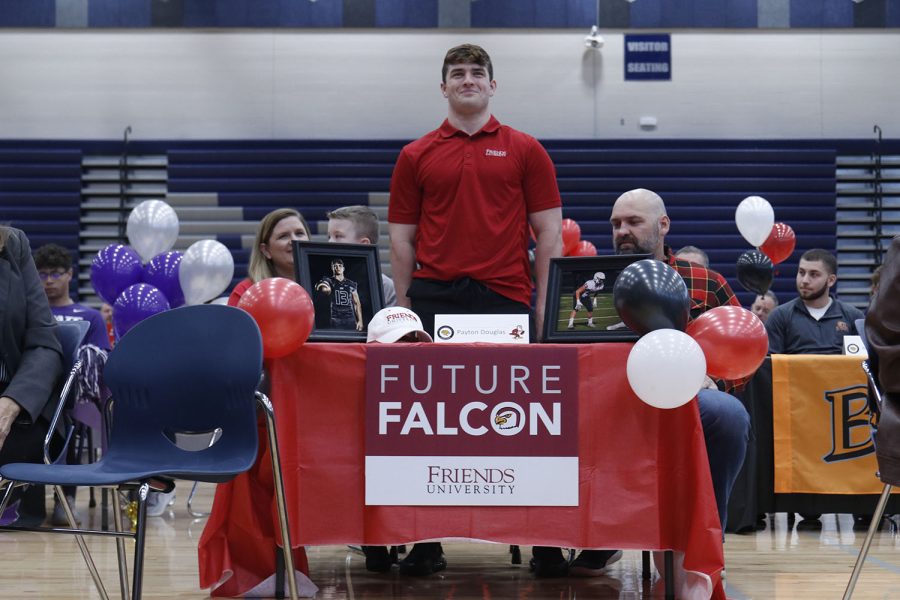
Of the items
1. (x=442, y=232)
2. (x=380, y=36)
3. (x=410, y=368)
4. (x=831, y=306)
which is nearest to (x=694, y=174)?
(x=380, y=36)

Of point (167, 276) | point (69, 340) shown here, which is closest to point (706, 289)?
point (69, 340)

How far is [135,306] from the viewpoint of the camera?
5.54 m

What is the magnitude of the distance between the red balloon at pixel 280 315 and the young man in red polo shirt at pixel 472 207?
2.23ft

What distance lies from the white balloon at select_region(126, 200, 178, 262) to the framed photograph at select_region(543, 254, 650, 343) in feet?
15.1

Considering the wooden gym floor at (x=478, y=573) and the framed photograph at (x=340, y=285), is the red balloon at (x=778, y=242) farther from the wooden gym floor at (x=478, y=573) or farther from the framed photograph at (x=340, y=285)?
the framed photograph at (x=340, y=285)

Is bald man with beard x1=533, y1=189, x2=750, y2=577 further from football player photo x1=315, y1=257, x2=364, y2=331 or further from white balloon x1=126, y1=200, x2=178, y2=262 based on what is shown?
white balloon x1=126, y1=200, x2=178, y2=262

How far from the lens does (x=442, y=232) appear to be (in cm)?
337

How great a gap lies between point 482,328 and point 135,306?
10.4ft

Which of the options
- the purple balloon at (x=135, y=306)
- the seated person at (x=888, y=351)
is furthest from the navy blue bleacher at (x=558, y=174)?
the seated person at (x=888, y=351)

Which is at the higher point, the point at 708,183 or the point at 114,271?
the point at 708,183

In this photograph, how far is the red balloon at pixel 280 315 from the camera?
267 centimetres

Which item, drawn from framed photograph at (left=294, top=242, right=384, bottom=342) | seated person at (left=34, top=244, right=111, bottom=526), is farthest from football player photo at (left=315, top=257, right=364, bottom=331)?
seated person at (left=34, top=244, right=111, bottom=526)

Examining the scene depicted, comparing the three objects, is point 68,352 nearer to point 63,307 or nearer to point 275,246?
point 275,246

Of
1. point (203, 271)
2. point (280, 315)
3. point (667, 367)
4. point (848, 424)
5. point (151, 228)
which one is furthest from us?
point (151, 228)
